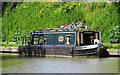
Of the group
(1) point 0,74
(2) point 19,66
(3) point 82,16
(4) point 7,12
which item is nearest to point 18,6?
(4) point 7,12

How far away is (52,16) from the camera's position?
3209cm

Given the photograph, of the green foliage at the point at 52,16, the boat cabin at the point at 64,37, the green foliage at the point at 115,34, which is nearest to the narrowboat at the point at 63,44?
the boat cabin at the point at 64,37

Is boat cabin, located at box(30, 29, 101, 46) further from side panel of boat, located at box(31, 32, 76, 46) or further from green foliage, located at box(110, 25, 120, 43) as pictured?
green foliage, located at box(110, 25, 120, 43)

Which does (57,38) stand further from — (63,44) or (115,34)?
(115,34)

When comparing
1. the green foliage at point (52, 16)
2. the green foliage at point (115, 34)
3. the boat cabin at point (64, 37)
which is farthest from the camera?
the green foliage at point (52, 16)

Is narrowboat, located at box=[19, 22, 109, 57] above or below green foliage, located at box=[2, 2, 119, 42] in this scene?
below

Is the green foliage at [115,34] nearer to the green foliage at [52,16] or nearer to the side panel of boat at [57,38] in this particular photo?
the green foliage at [52,16]

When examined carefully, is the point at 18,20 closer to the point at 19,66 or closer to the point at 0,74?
the point at 19,66

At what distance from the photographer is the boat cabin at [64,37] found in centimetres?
2441

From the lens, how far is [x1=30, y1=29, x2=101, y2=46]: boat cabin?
80.1ft

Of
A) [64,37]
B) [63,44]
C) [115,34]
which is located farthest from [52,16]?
[63,44]

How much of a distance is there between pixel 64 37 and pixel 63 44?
57 centimetres

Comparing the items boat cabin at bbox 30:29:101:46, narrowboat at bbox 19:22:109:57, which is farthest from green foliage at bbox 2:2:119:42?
narrowboat at bbox 19:22:109:57

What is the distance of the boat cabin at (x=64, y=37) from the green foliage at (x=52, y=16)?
11.8 ft
